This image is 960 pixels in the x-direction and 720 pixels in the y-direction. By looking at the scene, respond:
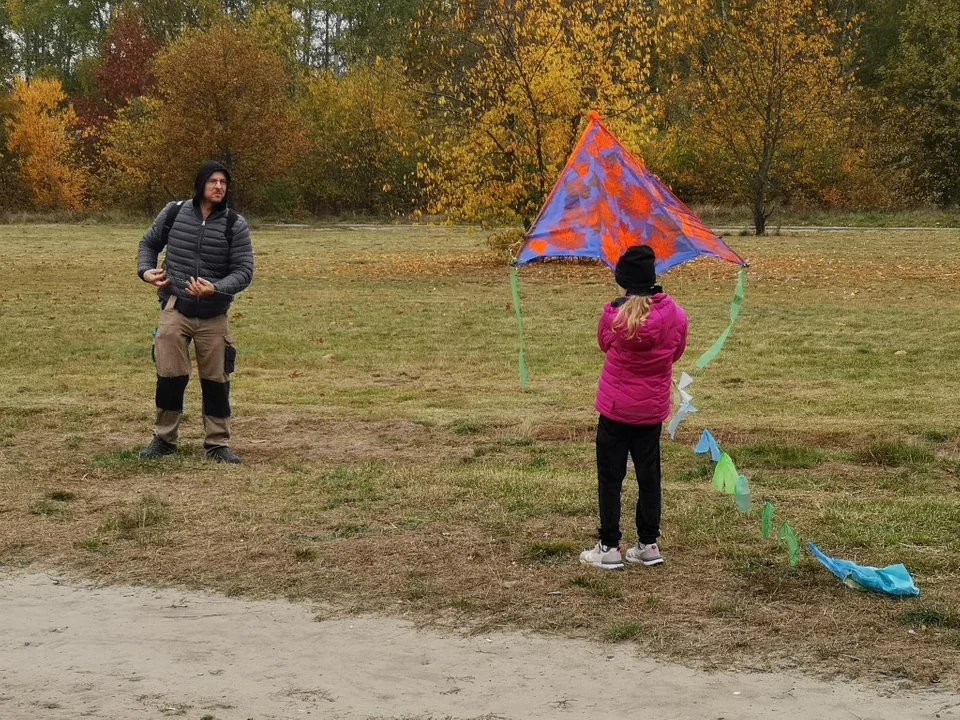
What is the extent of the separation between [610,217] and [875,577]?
330 cm

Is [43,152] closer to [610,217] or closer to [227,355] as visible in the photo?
[227,355]

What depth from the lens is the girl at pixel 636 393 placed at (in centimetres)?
611

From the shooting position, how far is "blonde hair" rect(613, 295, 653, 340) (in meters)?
6.02

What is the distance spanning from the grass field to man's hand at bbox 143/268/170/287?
124cm

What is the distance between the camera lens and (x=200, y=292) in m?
8.45

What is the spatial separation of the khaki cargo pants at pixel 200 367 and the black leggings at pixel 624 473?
3.46 meters

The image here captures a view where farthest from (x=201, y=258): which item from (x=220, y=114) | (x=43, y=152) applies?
(x=43, y=152)

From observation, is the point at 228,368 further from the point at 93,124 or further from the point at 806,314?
the point at 93,124

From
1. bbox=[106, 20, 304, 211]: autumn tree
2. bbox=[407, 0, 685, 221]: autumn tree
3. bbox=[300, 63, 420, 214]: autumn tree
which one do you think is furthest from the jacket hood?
bbox=[300, 63, 420, 214]: autumn tree

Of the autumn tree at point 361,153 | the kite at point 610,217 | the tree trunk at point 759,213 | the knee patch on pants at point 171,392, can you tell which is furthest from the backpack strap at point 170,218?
the autumn tree at point 361,153

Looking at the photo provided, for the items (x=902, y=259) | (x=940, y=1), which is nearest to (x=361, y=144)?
(x=940, y=1)

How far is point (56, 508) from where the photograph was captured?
295 inches

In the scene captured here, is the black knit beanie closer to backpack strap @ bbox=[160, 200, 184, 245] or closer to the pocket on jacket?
the pocket on jacket

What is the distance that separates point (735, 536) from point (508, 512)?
1.29 m
